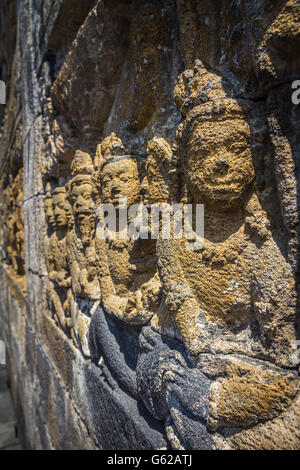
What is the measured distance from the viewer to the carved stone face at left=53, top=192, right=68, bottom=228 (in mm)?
1999

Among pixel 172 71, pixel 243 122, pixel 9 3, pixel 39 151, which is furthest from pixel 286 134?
pixel 9 3

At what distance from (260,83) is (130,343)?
3.38 ft

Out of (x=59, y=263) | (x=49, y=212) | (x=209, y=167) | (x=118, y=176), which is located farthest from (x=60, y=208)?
(x=209, y=167)

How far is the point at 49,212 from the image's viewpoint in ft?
7.30

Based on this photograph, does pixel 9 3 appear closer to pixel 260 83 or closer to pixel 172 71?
pixel 172 71

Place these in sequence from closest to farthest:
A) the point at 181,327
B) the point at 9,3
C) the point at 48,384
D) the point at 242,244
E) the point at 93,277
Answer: the point at 242,244
the point at 181,327
the point at 93,277
the point at 48,384
the point at 9,3

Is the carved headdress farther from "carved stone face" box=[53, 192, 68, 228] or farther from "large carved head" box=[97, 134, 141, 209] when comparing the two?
"carved stone face" box=[53, 192, 68, 228]

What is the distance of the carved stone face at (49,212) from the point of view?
217 centimetres

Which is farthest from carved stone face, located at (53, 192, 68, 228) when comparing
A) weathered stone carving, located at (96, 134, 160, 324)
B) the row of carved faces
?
the row of carved faces

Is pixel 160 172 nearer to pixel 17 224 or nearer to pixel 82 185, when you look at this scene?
pixel 82 185

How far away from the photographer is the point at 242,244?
79 cm

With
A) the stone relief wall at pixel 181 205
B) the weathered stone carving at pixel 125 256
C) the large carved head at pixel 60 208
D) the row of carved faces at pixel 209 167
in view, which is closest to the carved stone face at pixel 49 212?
the large carved head at pixel 60 208

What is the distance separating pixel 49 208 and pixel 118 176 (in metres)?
1.19

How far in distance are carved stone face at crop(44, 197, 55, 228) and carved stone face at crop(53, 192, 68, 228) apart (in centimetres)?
14
